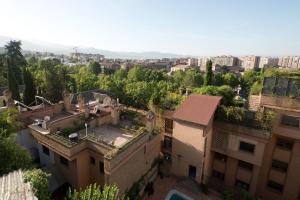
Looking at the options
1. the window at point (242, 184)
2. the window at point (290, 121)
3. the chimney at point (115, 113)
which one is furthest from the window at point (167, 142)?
the window at point (290, 121)

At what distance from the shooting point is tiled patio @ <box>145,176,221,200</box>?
772 inches

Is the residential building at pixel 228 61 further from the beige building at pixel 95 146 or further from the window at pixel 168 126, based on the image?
the beige building at pixel 95 146

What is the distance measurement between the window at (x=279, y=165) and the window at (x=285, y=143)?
68.3 inches

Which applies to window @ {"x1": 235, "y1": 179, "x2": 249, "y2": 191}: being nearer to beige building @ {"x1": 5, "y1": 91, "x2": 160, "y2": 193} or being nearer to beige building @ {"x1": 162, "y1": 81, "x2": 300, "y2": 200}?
beige building @ {"x1": 162, "y1": 81, "x2": 300, "y2": 200}

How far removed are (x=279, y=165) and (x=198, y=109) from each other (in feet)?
34.0

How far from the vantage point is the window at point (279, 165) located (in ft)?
63.5

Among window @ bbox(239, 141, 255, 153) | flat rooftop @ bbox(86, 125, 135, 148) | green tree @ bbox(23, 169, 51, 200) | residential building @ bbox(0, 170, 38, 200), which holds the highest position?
residential building @ bbox(0, 170, 38, 200)

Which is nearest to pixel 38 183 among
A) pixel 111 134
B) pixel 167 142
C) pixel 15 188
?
pixel 15 188

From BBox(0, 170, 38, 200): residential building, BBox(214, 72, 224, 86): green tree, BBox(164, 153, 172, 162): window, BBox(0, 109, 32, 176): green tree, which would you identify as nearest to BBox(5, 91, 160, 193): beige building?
BBox(164, 153, 172, 162): window

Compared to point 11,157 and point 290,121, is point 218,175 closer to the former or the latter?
point 290,121

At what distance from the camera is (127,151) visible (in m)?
15.9

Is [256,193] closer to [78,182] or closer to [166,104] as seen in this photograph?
[166,104]

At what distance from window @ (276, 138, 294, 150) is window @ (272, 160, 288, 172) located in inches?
68.3

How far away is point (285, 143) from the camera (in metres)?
19.1
